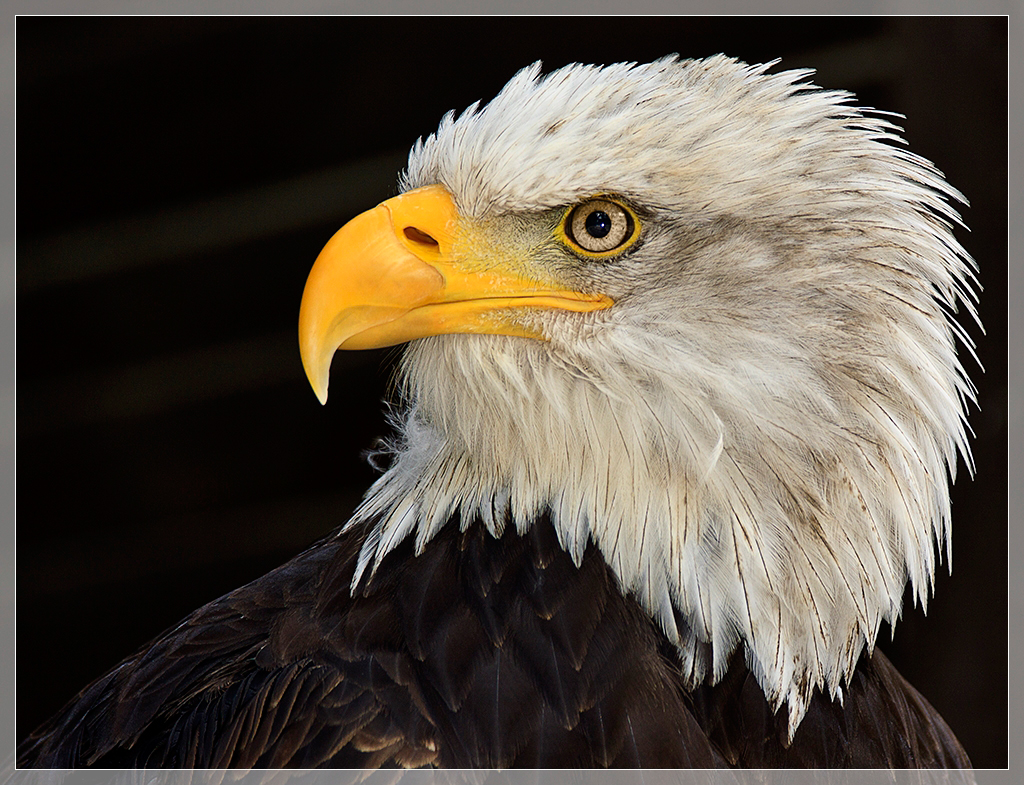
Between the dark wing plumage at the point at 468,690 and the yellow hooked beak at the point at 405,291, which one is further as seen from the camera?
the yellow hooked beak at the point at 405,291

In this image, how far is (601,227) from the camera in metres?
1.48

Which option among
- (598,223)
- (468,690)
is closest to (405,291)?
(598,223)

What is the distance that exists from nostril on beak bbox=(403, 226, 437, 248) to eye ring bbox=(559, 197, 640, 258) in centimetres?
21

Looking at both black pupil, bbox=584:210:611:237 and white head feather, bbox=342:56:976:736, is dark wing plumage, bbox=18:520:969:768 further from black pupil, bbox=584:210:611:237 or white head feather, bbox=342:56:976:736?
black pupil, bbox=584:210:611:237

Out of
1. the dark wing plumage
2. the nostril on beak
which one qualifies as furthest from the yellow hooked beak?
the dark wing plumage

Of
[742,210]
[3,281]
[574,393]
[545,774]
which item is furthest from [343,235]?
[3,281]

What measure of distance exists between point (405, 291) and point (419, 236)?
0.37 ft

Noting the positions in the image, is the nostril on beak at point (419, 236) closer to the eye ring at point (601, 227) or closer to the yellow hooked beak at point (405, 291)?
the yellow hooked beak at point (405, 291)

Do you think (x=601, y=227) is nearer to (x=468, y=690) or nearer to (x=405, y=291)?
(x=405, y=291)

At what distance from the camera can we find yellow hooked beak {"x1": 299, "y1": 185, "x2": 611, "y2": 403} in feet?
4.80

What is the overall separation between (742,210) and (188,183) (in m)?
2.68

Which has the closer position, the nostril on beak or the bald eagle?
the bald eagle

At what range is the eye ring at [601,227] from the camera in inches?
58.1

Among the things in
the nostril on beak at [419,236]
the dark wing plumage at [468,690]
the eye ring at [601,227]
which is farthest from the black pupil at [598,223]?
the dark wing plumage at [468,690]
